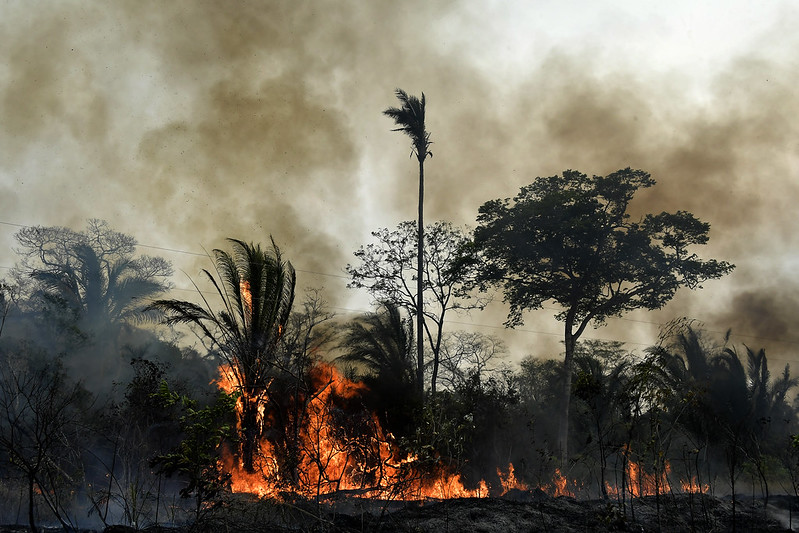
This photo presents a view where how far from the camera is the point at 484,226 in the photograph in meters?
31.2

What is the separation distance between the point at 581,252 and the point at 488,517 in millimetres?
18506

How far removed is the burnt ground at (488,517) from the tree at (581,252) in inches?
476

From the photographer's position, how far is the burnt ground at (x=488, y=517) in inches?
462

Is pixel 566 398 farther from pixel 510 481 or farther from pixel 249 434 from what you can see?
pixel 249 434

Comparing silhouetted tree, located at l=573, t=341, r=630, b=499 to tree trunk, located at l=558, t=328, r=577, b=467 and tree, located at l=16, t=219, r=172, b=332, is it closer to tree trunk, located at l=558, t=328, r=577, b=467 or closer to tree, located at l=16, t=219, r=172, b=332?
tree trunk, located at l=558, t=328, r=577, b=467

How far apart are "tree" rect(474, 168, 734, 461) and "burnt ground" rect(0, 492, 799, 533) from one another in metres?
12.1

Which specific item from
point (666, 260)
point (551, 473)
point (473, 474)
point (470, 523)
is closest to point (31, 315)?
point (473, 474)

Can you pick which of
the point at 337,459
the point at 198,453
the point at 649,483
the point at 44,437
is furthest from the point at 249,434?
the point at 649,483

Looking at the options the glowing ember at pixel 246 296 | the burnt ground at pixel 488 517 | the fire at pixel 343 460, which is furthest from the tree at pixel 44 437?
the glowing ember at pixel 246 296

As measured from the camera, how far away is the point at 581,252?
29734 millimetres

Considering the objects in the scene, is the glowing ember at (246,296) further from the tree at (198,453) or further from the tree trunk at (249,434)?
the tree at (198,453)

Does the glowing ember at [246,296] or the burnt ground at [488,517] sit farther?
the glowing ember at [246,296]

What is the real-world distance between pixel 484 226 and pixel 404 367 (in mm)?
9284

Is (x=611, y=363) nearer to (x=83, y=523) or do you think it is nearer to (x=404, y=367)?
(x=404, y=367)
